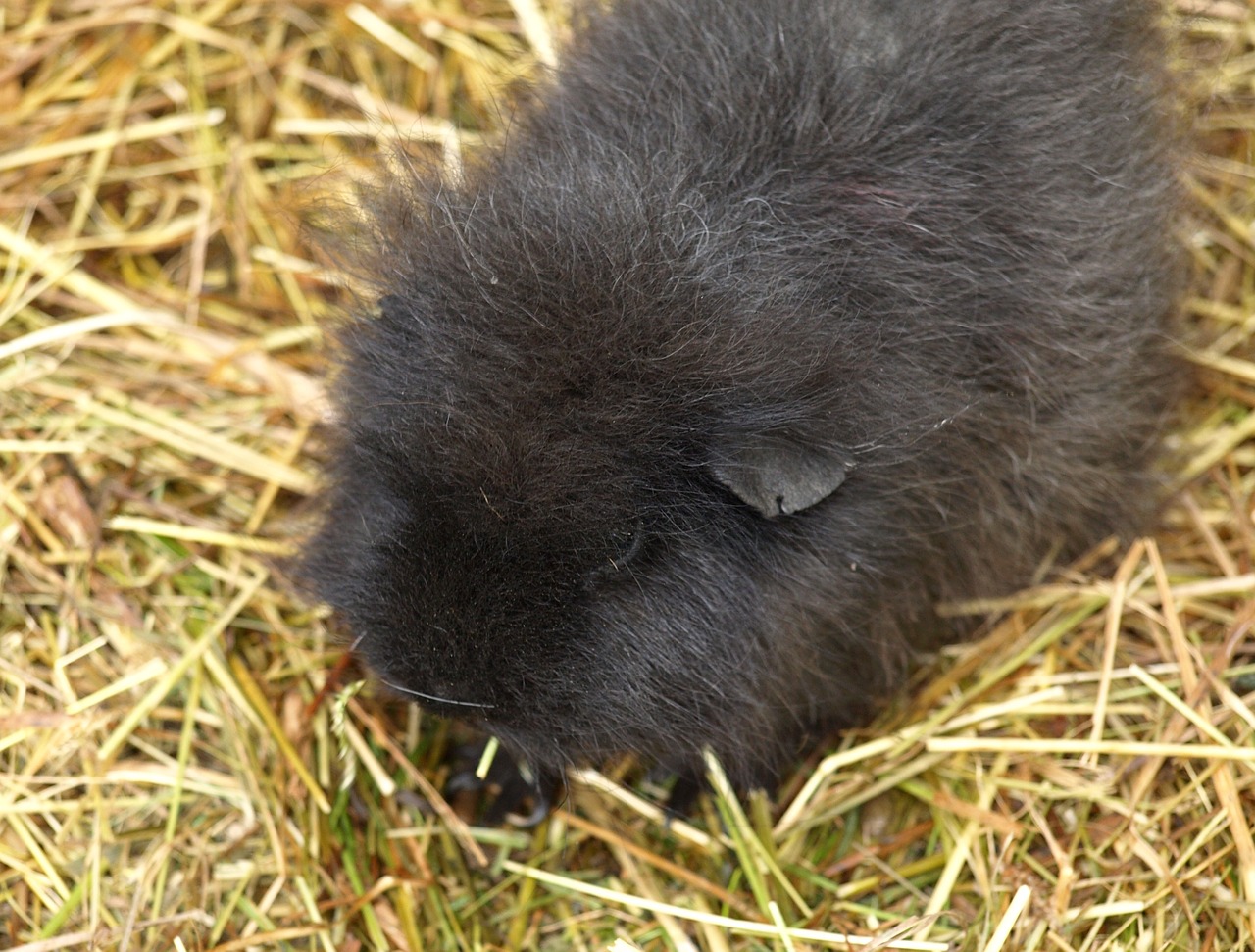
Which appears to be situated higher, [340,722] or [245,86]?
[245,86]

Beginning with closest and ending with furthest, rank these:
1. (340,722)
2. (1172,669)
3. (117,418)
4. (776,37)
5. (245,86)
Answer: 1. (776,37)
2. (340,722)
3. (1172,669)
4. (117,418)
5. (245,86)

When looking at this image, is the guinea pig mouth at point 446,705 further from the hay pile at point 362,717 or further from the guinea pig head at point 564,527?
the hay pile at point 362,717

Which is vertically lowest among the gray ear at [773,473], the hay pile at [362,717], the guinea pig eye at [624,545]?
the hay pile at [362,717]

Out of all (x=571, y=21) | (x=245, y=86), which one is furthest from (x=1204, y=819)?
(x=245, y=86)

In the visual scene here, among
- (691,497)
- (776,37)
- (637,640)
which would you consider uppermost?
(776,37)

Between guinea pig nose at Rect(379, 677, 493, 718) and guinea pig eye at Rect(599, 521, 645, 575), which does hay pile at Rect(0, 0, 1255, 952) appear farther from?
guinea pig eye at Rect(599, 521, 645, 575)

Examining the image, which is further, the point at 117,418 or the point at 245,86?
the point at 245,86

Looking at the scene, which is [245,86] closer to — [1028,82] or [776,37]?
[776,37]

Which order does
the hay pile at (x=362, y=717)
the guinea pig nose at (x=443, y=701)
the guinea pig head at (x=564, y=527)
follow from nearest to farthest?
1. the guinea pig head at (x=564, y=527)
2. the guinea pig nose at (x=443, y=701)
3. the hay pile at (x=362, y=717)

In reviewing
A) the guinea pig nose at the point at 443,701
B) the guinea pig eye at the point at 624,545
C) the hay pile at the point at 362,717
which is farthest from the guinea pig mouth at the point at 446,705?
the hay pile at the point at 362,717
